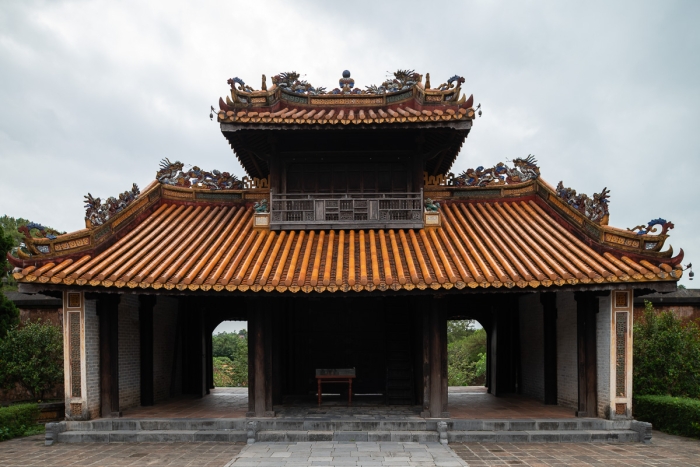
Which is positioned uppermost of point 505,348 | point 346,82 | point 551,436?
point 346,82

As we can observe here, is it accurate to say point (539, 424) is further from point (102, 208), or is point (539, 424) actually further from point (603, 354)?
point (102, 208)

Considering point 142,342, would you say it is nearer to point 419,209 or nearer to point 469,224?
point 419,209

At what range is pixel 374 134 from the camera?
38.7 ft

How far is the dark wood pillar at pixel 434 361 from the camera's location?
974 cm

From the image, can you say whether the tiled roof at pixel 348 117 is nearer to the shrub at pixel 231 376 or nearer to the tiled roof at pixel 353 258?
the tiled roof at pixel 353 258

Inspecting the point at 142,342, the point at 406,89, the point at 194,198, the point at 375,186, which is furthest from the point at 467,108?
the point at 142,342

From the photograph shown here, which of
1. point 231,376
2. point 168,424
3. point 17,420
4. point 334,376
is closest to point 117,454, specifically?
point 168,424

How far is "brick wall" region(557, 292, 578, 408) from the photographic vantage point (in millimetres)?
10875

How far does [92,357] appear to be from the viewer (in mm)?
9875

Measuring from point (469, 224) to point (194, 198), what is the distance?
7156 millimetres

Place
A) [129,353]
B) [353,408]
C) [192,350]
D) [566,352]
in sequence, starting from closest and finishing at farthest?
[353,408] < [566,352] < [129,353] < [192,350]

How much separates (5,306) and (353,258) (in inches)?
370

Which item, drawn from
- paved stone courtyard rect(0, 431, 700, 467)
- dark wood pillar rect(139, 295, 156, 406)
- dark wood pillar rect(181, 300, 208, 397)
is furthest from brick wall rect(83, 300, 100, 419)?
dark wood pillar rect(181, 300, 208, 397)

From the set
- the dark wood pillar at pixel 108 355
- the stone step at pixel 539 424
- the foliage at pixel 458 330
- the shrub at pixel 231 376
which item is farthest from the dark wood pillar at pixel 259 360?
the foliage at pixel 458 330
